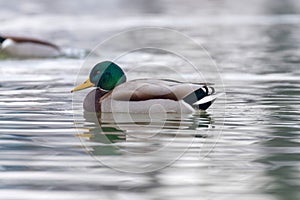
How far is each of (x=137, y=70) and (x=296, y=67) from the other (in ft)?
7.65

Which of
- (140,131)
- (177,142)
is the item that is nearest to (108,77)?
(140,131)

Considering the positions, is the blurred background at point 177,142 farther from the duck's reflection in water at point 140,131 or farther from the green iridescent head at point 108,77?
the green iridescent head at point 108,77

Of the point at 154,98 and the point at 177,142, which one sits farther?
the point at 154,98

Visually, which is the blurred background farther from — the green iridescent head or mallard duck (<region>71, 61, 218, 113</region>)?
the green iridescent head

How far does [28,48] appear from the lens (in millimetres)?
17438

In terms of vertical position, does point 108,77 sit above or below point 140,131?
above

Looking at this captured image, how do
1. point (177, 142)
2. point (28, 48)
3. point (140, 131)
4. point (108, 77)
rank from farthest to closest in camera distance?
point (28, 48), point (108, 77), point (140, 131), point (177, 142)

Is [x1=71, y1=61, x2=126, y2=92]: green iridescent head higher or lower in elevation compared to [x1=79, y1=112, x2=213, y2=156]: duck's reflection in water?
higher

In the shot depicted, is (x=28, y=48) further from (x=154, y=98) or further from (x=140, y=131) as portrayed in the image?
(x=140, y=131)

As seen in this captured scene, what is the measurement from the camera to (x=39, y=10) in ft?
104

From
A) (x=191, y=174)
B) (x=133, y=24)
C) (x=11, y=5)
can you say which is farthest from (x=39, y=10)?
(x=191, y=174)

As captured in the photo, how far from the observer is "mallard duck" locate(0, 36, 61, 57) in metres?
17.1

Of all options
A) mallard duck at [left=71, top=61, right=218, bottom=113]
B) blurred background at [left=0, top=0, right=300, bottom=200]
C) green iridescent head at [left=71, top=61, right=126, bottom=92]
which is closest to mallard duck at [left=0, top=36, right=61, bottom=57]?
blurred background at [left=0, top=0, right=300, bottom=200]

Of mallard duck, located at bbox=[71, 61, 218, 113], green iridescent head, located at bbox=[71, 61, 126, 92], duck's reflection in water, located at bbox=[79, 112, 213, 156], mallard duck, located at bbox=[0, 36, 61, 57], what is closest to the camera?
duck's reflection in water, located at bbox=[79, 112, 213, 156]
